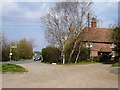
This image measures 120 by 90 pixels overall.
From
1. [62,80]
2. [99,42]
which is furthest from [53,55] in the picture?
[62,80]

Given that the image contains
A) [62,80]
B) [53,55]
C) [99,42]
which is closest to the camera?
[62,80]

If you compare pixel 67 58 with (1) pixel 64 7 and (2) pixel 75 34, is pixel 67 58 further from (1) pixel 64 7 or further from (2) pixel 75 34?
(1) pixel 64 7

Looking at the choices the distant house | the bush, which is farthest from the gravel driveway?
the distant house

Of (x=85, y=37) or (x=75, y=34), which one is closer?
(x=75, y=34)

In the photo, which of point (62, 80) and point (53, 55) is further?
point (53, 55)

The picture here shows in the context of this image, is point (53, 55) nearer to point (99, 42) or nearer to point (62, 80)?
point (99, 42)

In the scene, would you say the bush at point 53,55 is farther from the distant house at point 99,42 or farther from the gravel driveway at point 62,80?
the gravel driveway at point 62,80

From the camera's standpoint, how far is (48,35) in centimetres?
4922

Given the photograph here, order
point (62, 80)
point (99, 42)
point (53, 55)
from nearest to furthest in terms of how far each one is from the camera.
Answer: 1. point (62, 80)
2. point (53, 55)
3. point (99, 42)

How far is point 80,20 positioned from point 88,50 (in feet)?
27.2

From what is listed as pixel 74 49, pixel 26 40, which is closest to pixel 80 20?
pixel 74 49

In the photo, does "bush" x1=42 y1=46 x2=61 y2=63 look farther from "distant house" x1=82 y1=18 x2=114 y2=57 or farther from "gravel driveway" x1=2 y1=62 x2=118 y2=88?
"gravel driveway" x1=2 y1=62 x2=118 y2=88

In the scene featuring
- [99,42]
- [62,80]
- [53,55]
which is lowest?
[62,80]

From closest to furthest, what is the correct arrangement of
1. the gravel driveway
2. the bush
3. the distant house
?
the gravel driveway < the bush < the distant house
